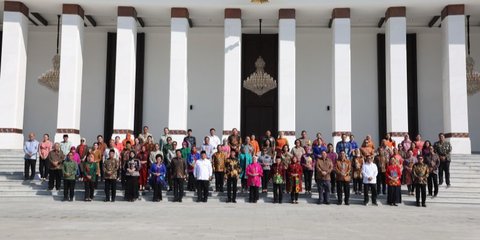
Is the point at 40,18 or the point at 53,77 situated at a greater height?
the point at 40,18

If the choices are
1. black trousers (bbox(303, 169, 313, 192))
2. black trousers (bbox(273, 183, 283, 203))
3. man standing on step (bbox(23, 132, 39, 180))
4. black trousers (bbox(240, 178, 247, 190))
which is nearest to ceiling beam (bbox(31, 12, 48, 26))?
man standing on step (bbox(23, 132, 39, 180))

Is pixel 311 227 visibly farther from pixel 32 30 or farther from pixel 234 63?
pixel 32 30

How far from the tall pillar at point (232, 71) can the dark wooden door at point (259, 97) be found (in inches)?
107

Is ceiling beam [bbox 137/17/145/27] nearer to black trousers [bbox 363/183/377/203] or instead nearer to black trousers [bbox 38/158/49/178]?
black trousers [bbox 38/158/49/178]

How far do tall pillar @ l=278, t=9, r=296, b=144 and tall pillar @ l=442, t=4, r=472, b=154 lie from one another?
5714 millimetres

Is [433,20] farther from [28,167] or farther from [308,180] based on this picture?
[28,167]

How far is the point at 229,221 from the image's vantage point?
9.23 meters

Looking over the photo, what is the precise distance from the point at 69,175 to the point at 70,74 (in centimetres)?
723

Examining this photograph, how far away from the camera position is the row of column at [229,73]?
18688 millimetres

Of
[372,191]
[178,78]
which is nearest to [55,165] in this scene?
[178,78]

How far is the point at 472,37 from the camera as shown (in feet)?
71.1

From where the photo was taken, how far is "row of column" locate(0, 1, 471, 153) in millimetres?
18688

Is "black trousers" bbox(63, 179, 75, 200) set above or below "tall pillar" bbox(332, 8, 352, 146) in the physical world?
below

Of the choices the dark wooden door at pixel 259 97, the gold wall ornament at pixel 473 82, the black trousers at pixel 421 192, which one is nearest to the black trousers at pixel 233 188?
the black trousers at pixel 421 192
